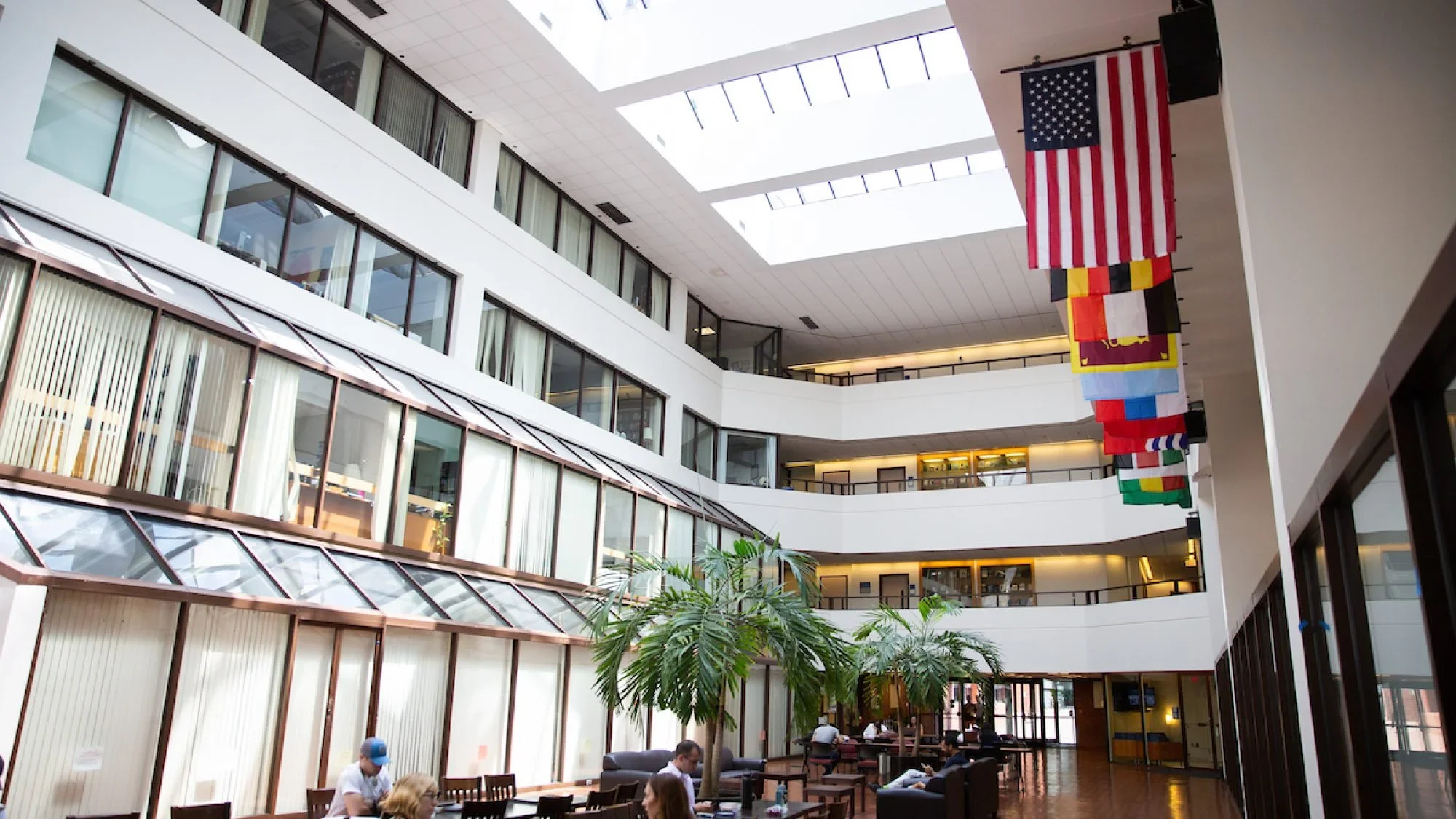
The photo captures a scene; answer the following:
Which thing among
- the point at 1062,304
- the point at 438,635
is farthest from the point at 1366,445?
the point at 438,635

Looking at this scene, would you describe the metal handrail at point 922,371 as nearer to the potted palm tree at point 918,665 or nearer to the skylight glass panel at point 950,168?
the skylight glass panel at point 950,168

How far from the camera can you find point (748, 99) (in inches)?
733

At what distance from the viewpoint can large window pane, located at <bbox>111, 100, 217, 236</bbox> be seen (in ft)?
36.2

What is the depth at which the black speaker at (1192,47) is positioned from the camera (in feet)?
16.8

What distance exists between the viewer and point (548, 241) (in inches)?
760

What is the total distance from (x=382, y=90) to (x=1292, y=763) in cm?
1501

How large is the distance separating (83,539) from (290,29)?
8.49m

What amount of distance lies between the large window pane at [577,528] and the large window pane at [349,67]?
690 centimetres

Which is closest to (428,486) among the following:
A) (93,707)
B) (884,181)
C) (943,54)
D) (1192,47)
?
(93,707)

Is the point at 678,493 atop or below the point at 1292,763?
atop

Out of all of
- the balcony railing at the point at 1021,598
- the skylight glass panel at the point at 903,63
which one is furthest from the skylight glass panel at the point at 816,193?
the balcony railing at the point at 1021,598

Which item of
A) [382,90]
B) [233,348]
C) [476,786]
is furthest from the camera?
[382,90]

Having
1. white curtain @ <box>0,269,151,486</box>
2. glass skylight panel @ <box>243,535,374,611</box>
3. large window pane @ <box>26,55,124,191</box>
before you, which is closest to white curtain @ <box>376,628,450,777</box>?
glass skylight panel @ <box>243,535,374,611</box>

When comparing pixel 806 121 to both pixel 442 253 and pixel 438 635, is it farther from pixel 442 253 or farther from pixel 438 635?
pixel 438 635
